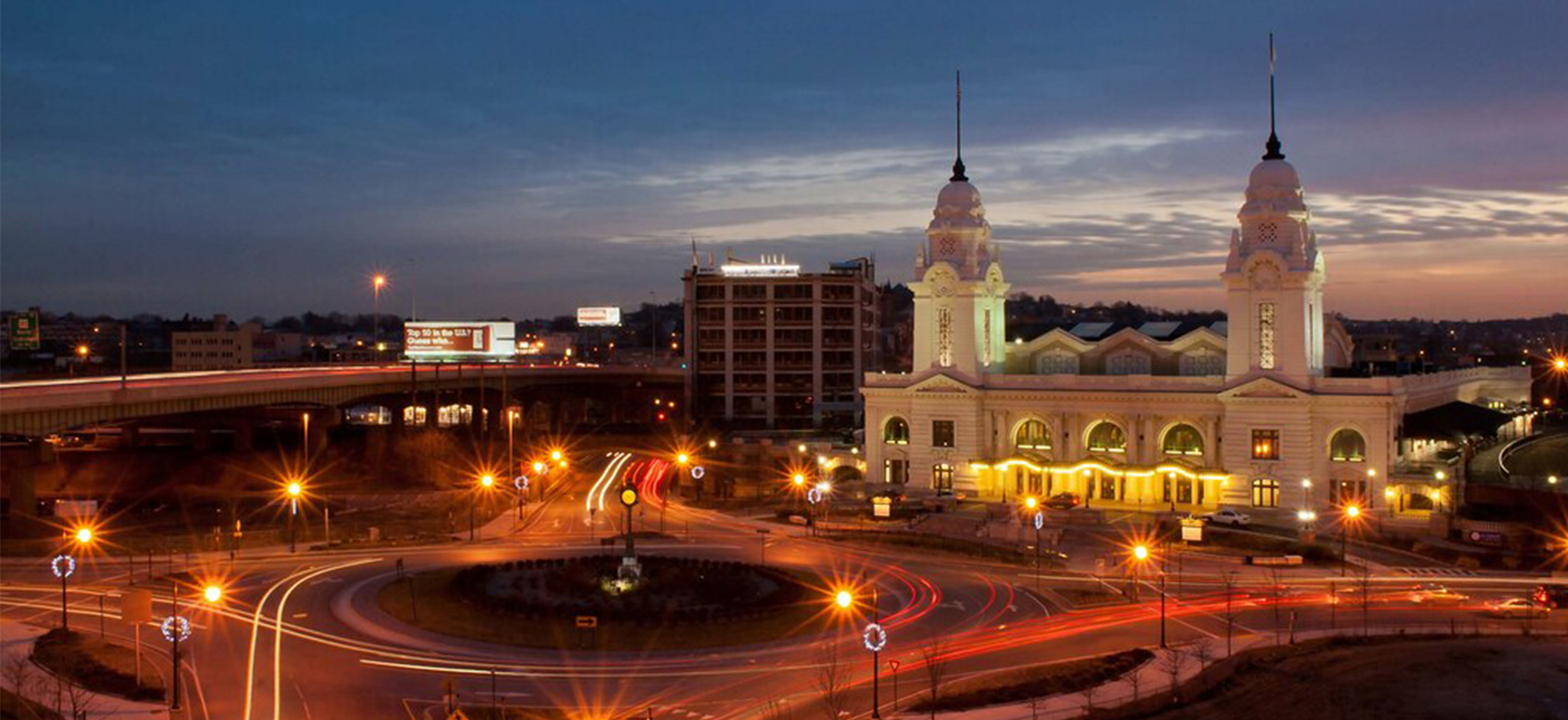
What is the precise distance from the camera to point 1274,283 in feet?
267

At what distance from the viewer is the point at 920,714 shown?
3969cm

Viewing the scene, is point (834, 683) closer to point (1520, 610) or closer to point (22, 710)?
point (22, 710)

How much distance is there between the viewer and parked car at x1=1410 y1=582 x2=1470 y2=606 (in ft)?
182

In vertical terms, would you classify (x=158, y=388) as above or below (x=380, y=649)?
above

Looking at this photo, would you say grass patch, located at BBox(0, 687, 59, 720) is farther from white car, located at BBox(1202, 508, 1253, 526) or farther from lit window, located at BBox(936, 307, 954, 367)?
lit window, located at BBox(936, 307, 954, 367)

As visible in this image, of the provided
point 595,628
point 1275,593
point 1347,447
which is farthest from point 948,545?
point 1347,447

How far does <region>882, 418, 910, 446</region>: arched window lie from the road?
68.7 ft

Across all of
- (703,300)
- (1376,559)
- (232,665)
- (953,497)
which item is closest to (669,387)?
(703,300)

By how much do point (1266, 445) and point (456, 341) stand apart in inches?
4227

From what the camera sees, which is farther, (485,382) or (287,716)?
(485,382)

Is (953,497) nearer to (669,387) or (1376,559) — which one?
(1376,559)

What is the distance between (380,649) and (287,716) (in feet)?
27.1

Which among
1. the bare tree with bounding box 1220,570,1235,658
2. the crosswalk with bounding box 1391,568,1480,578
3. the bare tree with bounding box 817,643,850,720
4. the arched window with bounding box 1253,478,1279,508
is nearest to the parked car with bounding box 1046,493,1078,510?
the arched window with bounding box 1253,478,1279,508

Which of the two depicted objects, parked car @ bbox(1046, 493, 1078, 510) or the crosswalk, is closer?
the crosswalk
